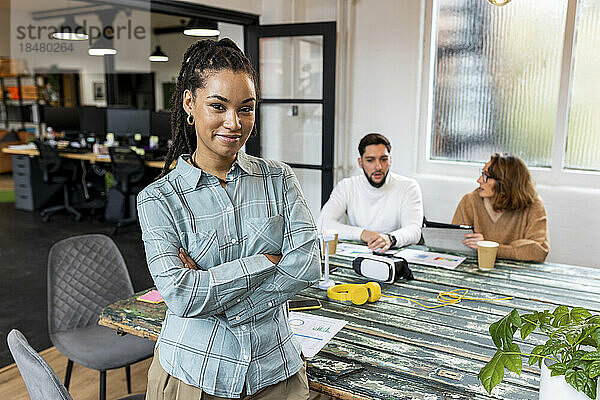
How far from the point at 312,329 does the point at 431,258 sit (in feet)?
3.29

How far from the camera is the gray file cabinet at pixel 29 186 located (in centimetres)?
706

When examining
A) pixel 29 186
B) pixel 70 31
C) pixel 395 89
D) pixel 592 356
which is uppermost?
pixel 70 31

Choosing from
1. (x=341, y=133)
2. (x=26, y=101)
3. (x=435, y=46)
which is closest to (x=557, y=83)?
(x=435, y=46)

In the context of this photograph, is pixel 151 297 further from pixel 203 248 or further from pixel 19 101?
pixel 19 101

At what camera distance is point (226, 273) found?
3.98ft

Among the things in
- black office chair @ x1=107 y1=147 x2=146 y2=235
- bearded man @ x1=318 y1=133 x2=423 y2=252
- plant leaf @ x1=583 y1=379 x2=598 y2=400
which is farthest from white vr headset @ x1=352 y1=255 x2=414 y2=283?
black office chair @ x1=107 y1=147 x2=146 y2=235

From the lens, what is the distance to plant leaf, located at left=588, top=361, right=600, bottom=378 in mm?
1031

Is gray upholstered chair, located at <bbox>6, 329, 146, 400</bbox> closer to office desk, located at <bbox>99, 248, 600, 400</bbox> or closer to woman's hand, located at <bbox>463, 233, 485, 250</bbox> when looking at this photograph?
office desk, located at <bbox>99, 248, 600, 400</bbox>

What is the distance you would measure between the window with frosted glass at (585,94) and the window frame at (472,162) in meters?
0.04

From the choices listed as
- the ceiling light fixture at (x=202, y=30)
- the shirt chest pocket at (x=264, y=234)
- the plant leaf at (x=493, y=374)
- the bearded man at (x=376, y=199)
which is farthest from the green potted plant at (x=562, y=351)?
the ceiling light fixture at (x=202, y=30)

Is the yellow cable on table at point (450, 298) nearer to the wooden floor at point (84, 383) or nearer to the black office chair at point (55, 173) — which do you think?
the wooden floor at point (84, 383)

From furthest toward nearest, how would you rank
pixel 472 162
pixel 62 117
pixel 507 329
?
pixel 62 117, pixel 472 162, pixel 507 329

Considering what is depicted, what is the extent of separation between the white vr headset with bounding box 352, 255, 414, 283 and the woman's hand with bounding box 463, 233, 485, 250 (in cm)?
50

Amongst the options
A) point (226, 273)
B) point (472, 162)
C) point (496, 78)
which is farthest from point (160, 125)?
point (226, 273)
